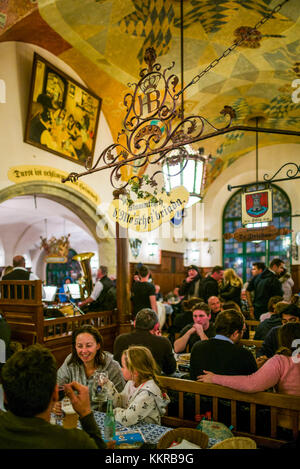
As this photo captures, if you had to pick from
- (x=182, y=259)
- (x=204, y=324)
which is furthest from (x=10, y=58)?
(x=182, y=259)

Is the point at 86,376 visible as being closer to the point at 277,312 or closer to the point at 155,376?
the point at 155,376

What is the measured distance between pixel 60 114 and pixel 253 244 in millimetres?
9339

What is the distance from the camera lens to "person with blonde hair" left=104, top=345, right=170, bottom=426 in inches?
A: 86.6

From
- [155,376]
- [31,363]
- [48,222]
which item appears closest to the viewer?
[31,363]

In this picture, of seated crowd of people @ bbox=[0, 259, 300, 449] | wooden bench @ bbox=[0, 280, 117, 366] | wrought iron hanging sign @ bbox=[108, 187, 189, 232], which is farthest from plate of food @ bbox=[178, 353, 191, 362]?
wooden bench @ bbox=[0, 280, 117, 366]

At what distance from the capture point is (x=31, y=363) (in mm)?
1420

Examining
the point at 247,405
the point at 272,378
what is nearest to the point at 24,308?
the point at 247,405

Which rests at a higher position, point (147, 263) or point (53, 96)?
point (53, 96)

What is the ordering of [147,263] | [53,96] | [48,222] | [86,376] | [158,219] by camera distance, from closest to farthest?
[86,376], [158,219], [53,96], [147,263], [48,222]

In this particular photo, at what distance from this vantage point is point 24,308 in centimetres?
427

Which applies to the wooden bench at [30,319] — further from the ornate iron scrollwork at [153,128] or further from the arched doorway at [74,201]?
the arched doorway at [74,201]

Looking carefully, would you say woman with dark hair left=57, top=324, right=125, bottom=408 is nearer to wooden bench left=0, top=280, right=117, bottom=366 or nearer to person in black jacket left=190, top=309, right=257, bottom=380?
person in black jacket left=190, top=309, right=257, bottom=380

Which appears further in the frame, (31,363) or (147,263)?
(147,263)

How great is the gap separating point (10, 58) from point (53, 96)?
0.85 m
